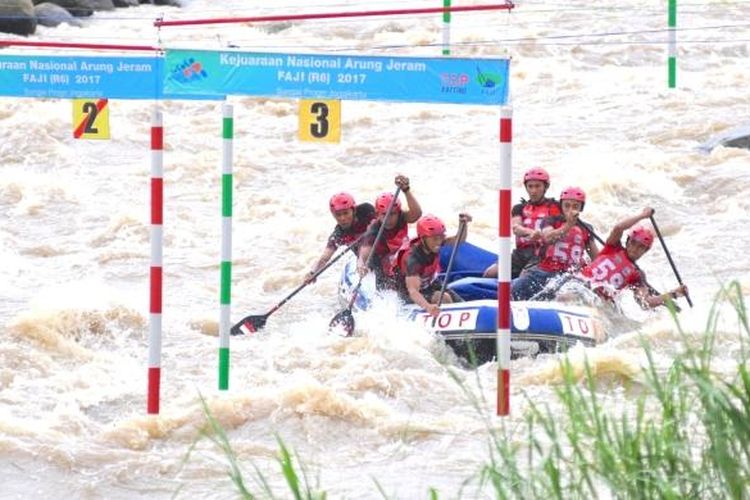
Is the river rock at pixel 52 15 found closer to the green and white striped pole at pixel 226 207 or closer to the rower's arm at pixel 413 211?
the rower's arm at pixel 413 211

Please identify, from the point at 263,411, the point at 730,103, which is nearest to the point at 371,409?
the point at 263,411

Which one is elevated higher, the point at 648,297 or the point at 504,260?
the point at 504,260

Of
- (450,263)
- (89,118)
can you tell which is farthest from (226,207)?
(450,263)

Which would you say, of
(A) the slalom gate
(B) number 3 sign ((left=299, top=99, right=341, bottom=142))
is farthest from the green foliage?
(B) number 3 sign ((left=299, top=99, right=341, bottom=142))

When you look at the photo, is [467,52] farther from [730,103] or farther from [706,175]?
[706,175]

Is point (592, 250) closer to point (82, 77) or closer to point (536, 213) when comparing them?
point (536, 213)

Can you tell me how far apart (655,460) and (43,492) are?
3462 millimetres

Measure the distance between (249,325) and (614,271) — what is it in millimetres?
2171

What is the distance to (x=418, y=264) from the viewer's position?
992 centimetres

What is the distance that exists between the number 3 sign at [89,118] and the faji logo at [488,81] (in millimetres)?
1784

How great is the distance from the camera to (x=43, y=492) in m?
6.89

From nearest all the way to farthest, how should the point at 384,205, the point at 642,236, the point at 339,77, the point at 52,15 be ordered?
the point at 339,77, the point at 642,236, the point at 384,205, the point at 52,15

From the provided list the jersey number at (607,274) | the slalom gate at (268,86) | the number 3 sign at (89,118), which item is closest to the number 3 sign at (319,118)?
the slalom gate at (268,86)

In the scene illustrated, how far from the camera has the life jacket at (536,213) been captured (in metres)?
10.5
